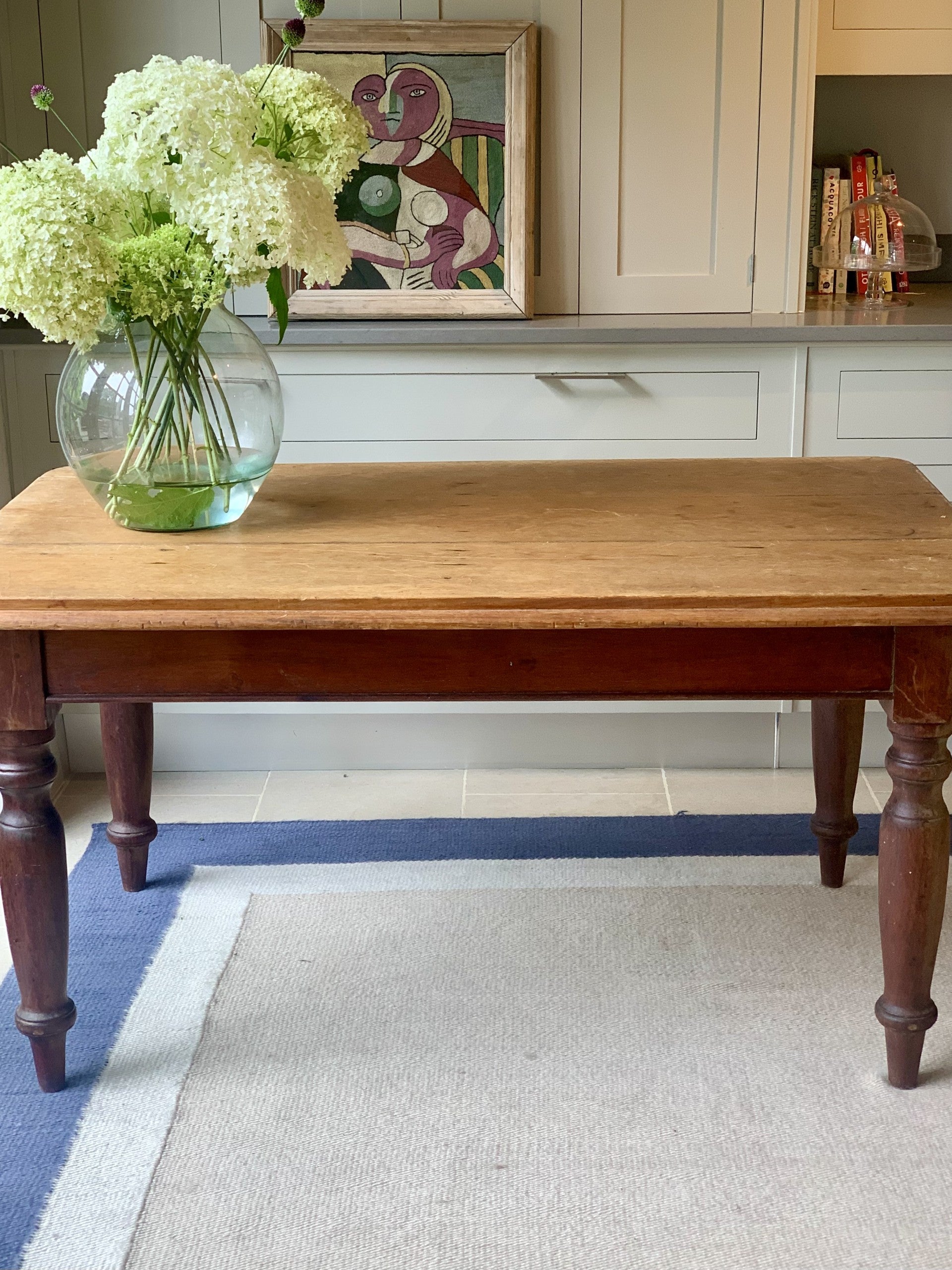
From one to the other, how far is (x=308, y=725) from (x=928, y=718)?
5.46 ft

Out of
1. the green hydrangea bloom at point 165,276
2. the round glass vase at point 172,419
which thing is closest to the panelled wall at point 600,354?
the round glass vase at point 172,419

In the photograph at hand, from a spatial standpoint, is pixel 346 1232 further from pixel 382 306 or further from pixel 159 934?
pixel 382 306

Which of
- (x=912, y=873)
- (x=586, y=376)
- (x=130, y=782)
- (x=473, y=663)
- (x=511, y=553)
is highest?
(x=586, y=376)

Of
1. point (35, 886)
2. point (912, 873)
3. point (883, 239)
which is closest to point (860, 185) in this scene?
point (883, 239)

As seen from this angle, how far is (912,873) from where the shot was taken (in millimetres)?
1778

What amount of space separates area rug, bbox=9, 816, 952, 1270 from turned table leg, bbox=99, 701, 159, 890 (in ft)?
0.23

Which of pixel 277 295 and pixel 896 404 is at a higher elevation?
pixel 277 295

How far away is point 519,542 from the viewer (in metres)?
1.82

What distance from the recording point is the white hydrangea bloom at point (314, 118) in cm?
172

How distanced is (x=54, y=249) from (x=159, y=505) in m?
0.39

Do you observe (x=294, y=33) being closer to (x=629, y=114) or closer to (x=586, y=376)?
(x=586, y=376)

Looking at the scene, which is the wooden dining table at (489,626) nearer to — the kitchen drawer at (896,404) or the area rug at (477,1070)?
the area rug at (477,1070)

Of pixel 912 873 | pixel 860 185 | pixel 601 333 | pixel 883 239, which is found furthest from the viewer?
pixel 860 185

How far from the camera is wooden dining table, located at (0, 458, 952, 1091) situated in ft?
5.23
